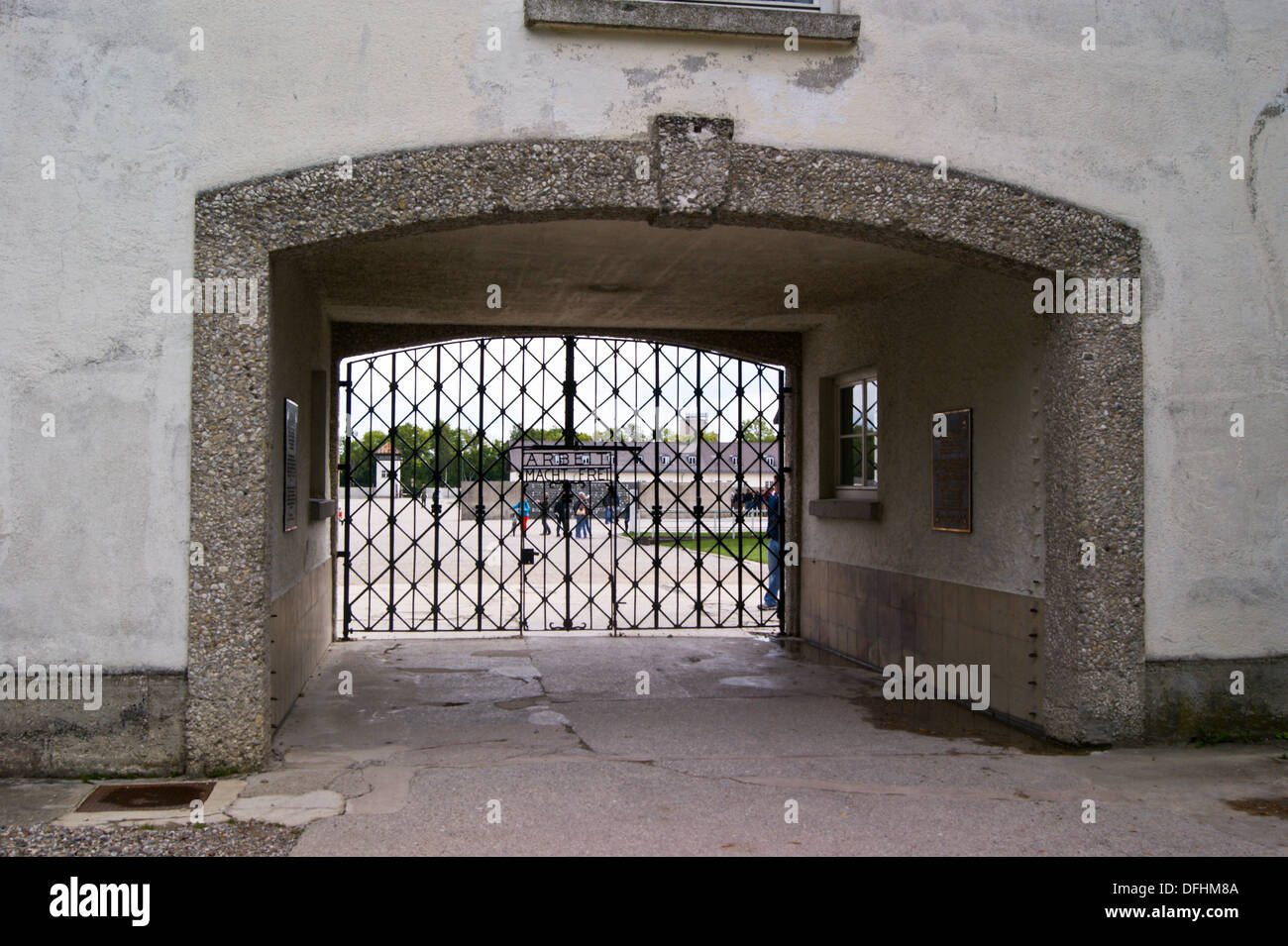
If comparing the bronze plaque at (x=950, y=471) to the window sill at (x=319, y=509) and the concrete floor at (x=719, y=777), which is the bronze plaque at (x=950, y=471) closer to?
the concrete floor at (x=719, y=777)

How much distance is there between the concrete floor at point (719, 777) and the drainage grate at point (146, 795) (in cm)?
23

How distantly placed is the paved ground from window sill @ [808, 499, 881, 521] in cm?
144

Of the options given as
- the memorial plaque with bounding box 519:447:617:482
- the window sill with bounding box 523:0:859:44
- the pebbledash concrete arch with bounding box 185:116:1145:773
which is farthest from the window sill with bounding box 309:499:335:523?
the window sill with bounding box 523:0:859:44

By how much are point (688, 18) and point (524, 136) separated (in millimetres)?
1021

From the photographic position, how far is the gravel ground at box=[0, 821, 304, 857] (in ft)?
14.2

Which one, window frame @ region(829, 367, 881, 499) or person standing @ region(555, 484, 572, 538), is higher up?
window frame @ region(829, 367, 881, 499)

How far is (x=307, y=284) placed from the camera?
8.06 meters

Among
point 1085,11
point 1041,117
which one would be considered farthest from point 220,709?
point 1085,11

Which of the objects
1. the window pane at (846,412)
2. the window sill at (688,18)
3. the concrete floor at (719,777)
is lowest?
the concrete floor at (719,777)

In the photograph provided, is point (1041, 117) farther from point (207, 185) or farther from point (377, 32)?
point (207, 185)

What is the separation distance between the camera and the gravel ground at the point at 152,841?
4.32 metres

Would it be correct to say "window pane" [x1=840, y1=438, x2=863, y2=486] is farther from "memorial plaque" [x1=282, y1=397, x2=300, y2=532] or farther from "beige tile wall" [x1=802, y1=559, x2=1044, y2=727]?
"memorial plaque" [x1=282, y1=397, x2=300, y2=532]

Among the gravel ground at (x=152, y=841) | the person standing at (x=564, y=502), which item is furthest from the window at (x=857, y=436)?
the gravel ground at (x=152, y=841)

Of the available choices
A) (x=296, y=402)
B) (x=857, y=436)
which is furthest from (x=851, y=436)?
(x=296, y=402)
